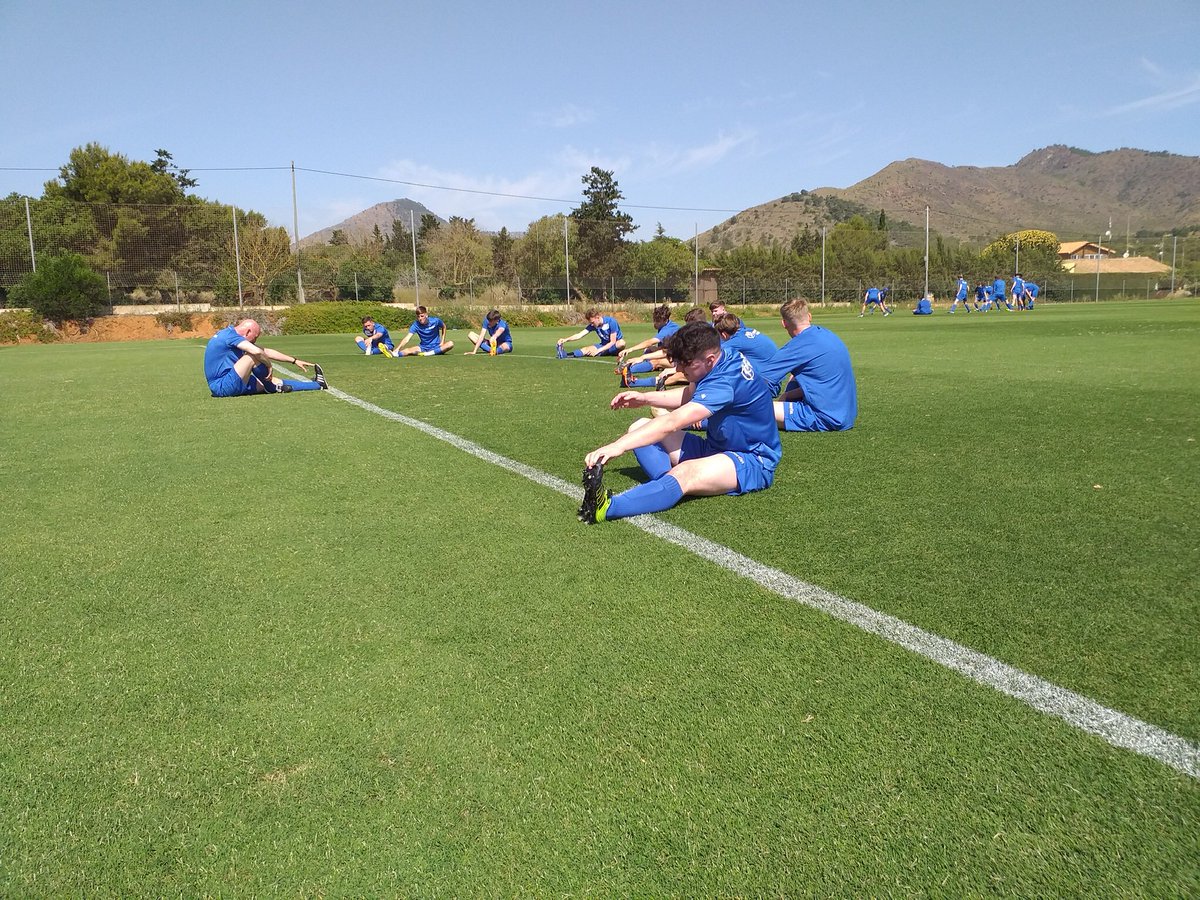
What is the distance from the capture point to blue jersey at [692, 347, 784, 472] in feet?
14.8

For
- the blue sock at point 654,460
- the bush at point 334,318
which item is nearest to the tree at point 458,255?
the bush at point 334,318

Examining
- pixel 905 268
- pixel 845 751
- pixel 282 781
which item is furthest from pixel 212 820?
pixel 905 268

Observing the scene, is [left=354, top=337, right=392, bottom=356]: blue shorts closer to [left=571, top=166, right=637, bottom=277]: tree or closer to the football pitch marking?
the football pitch marking

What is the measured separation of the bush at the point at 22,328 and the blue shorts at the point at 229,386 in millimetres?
29135

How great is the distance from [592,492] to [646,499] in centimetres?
39

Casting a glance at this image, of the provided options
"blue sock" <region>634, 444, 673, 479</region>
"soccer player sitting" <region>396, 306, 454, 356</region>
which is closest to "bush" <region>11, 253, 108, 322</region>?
"soccer player sitting" <region>396, 306, 454, 356</region>

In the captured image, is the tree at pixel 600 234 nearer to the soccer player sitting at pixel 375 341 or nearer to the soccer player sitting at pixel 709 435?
the soccer player sitting at pixel 375 341

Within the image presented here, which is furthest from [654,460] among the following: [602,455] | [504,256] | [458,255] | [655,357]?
[504,256]

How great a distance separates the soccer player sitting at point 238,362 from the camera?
10.9 meters

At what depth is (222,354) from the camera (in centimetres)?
1100

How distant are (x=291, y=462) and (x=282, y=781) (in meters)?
4.74

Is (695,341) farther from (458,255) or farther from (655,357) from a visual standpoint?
(458,255)

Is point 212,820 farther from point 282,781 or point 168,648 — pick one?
point 168,648

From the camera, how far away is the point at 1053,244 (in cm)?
7962
